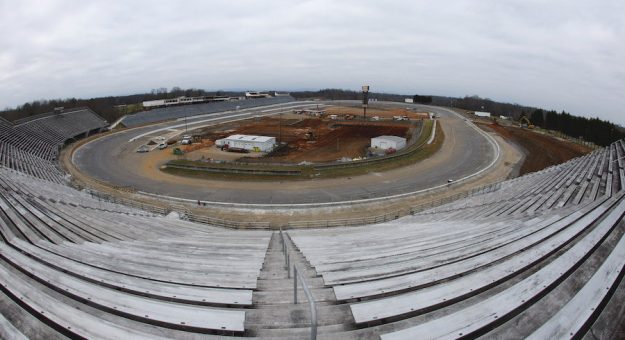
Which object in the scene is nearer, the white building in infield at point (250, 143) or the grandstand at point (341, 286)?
the grandstand at point (341, 286)

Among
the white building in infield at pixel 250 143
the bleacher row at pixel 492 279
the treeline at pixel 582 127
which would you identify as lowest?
the bleacher row at pixel 492 279

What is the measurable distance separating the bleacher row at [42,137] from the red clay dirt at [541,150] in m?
49.3

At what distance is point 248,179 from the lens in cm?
3119

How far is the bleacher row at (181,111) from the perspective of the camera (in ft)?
227

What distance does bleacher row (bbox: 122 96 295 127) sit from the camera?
69.2m

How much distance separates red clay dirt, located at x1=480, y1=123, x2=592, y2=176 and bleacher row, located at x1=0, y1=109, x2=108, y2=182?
4928 centimetres

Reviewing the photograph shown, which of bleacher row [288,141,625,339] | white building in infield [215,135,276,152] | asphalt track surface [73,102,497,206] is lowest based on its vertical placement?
asphalt track surface [73,102,497,206]

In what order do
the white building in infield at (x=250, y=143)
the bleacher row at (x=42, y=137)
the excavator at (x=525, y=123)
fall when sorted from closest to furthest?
the bleacher row at (x=42, y=137), the white building in infield at (x=250, y=143), the excavator at (x=525, y=123)

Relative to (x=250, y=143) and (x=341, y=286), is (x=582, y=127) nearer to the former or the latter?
(x=250, y=143)

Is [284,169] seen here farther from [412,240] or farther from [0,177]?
[412,240]

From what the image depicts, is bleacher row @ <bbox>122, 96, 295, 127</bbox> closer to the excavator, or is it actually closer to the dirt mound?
the dirt mound

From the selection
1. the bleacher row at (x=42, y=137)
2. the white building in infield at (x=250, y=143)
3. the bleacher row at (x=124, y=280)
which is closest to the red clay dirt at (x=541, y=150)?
the white building in infield at (x=250, y=143)

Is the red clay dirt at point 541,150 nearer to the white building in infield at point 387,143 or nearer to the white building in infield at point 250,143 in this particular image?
the white building in infield at point 387,143

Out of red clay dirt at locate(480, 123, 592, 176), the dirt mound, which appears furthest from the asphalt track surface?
the dirt mound
